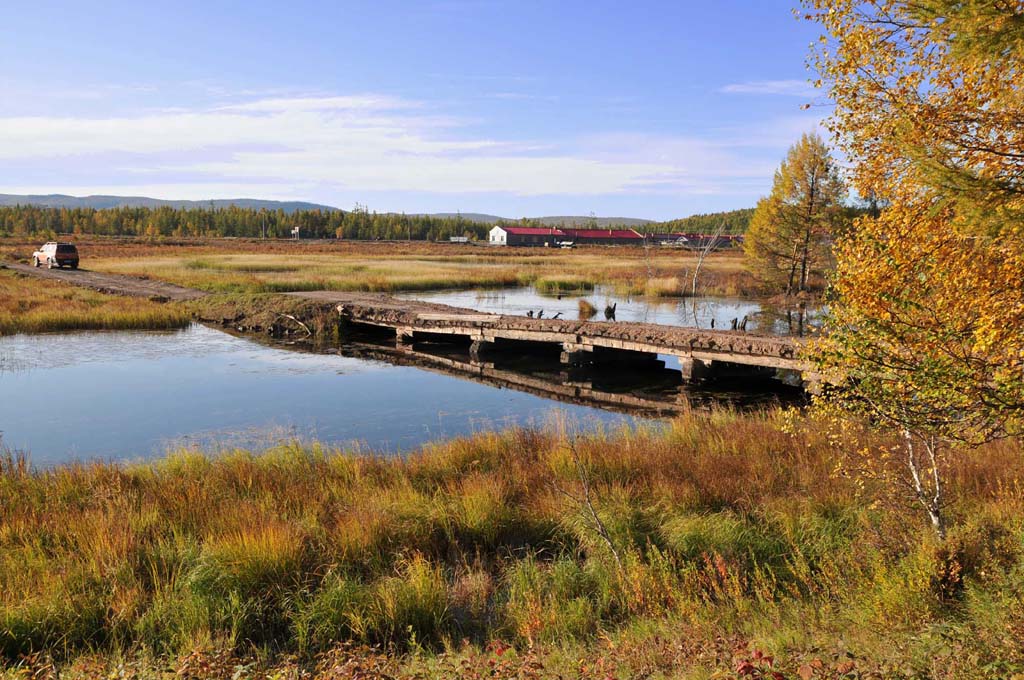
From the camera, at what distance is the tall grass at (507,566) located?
5.77m

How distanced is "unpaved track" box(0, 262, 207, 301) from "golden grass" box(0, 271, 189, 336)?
2588 mm

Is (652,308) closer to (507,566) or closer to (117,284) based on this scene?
(117,284)

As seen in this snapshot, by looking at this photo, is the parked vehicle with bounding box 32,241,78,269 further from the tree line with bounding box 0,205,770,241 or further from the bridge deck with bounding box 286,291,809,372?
the tree line with bounding box 0,205,770,241

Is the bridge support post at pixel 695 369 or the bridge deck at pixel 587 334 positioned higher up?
the bridge deck at pixel 587 334

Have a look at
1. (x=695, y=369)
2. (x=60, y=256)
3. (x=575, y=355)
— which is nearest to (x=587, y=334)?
(x=575, y=355)

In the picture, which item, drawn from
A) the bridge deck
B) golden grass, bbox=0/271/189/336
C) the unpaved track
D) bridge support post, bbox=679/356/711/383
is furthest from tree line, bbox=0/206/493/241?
bridge support post, bbox=679/356/711/383

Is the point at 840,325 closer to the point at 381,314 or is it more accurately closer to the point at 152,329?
the point at 381,314

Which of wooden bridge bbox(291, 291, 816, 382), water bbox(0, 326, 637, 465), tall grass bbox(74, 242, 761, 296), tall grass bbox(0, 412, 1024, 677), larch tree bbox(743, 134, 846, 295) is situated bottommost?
water bbox(0, 326, 637, 465)

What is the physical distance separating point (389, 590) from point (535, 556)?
2.01 metres

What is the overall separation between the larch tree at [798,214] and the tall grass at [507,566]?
38.2 m

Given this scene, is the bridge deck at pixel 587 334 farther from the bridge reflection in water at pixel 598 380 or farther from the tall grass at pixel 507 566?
the tall grass at pixel 507 566

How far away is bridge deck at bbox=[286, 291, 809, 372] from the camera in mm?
19922

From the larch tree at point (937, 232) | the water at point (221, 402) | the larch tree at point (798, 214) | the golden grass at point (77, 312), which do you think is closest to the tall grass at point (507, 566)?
the larch tree at point (937, 232)

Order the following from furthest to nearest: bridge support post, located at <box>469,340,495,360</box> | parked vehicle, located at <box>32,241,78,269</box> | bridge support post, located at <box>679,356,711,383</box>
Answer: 1. parked vehicle, located at <box>32,241,78,269</box>
2. bridge support post, located at <box>469,340,495,360</box>
3. bridge support post, located at <box>679,356,711,383</box>
